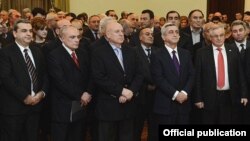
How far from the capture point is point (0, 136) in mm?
4453

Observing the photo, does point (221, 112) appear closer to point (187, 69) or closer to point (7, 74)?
point (187, 69)

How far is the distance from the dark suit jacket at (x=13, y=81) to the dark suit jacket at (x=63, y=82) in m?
0.25

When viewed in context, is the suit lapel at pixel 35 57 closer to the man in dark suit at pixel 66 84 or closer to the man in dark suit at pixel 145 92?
the man in dark suit at pixel 66 84

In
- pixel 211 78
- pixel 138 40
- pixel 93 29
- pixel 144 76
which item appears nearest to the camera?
pixel 211 78

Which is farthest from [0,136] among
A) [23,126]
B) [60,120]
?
[60,120]

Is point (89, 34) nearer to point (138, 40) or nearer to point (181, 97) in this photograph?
point (138, 40)

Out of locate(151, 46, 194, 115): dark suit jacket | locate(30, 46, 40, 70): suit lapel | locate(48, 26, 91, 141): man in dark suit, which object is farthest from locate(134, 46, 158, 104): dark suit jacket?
locate(30, 46, 40, 70): suit lapel

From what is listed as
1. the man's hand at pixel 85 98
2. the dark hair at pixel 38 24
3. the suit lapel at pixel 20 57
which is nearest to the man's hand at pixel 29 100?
the suit lapel at pixel 20 57

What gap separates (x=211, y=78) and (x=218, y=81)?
0.09 metres

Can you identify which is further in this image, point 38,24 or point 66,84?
point 38,24

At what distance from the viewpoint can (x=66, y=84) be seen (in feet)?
13.9

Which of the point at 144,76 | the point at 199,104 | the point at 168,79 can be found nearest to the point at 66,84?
the point at 144,76

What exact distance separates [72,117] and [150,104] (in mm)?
1173

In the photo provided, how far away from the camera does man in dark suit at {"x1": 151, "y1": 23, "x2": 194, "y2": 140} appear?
173 inches
